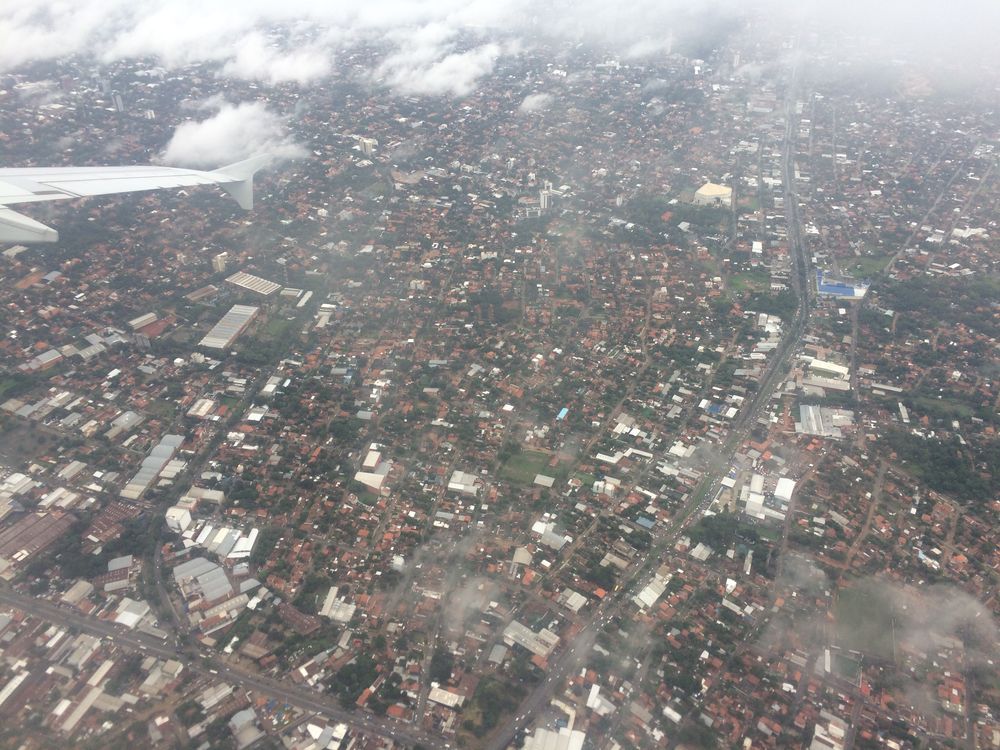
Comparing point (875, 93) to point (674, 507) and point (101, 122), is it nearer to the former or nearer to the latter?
point (674, 507)

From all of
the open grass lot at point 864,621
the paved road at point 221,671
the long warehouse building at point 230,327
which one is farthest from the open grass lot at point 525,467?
the long warehouse building at point 230,327

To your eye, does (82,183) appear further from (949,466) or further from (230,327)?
(949,466)

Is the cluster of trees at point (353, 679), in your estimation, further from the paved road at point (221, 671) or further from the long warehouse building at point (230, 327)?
the long warehouse building at point (230, 327)

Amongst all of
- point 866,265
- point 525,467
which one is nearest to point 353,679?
point 525,467

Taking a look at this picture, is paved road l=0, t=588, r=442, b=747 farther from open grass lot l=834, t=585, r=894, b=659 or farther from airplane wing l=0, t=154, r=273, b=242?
open grass lot l=834, t=585, r=894, b=659

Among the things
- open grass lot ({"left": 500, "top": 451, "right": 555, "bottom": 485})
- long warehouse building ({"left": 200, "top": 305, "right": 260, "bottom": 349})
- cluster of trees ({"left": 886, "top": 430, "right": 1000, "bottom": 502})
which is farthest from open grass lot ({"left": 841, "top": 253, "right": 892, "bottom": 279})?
long warehouse building ({"left": 200, "top": 305, "right": 260, "bottom": 349})
